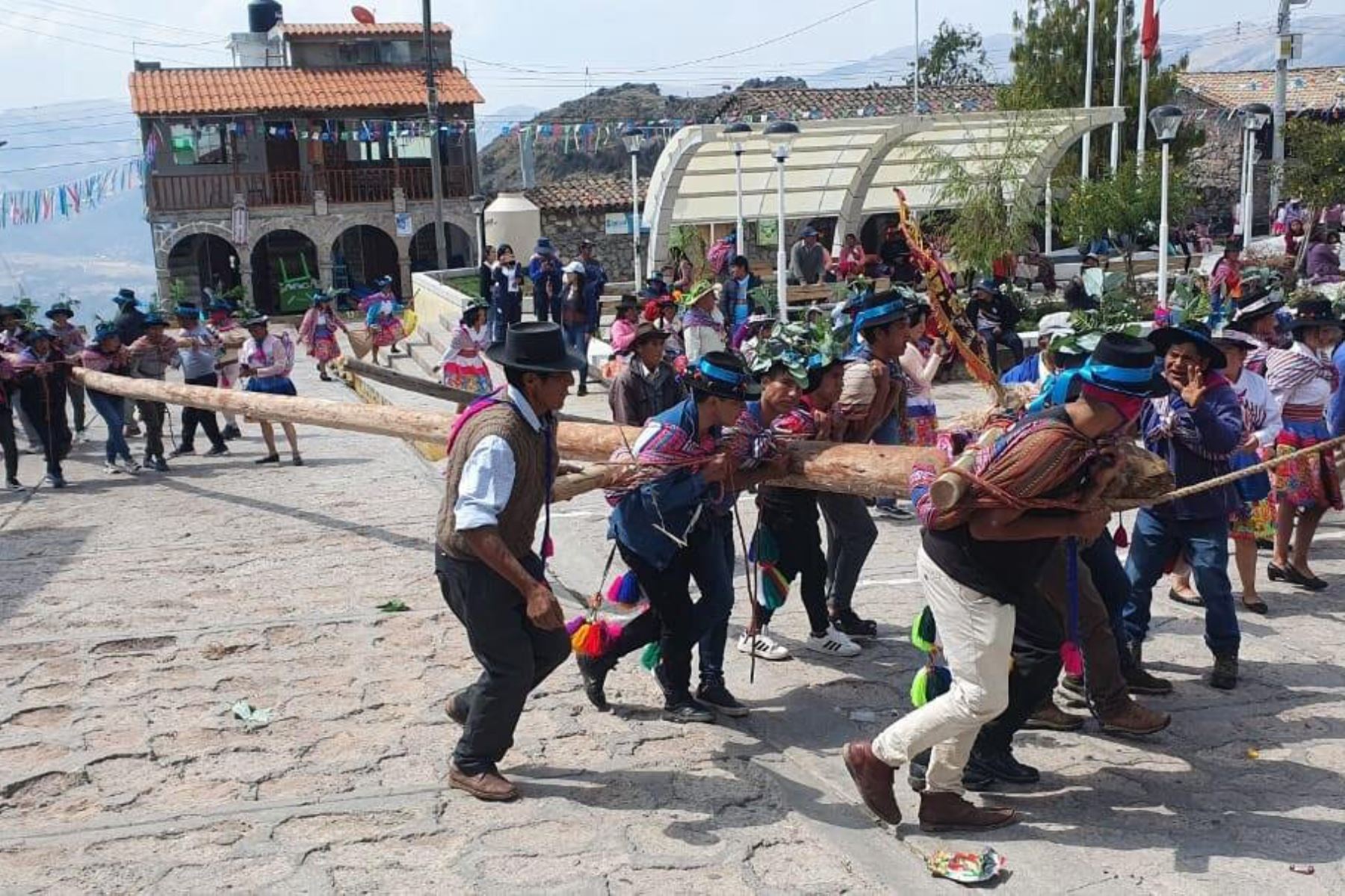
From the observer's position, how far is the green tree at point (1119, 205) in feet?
72.9

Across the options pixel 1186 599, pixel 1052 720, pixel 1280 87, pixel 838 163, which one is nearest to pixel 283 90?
pixel 838 163

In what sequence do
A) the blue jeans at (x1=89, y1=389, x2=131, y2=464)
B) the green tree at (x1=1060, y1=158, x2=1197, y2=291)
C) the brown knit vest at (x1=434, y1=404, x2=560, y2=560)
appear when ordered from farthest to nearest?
the green tree at (x1=1060, y1=158, x2=1197, y2=291)
the blue jeans at (x1=89, y1=389, x2=131, y2=464)
the brown knit vest at (x1=434, y1=404, x2=560, y2=560)

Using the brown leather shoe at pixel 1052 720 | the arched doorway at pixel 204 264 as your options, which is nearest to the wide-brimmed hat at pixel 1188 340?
the brown leather shoe at pixel 1052 720

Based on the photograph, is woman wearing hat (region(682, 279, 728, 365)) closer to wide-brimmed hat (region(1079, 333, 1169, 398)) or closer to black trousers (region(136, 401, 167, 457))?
black trousers (region(136, 401, 167, 457))

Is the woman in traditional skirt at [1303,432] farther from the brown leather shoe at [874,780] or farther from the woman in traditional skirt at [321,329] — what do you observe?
the woman in traditional skirt at [321,329]

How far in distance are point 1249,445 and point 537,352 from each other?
3988mm

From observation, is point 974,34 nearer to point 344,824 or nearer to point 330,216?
point 330,216

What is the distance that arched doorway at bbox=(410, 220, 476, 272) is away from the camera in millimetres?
39906

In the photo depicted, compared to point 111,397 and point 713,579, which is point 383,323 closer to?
point 111,397

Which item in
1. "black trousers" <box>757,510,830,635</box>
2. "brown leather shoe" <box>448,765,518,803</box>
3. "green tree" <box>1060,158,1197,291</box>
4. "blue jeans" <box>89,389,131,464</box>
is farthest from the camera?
"green tree" <box>1060,158,1197,291</box>

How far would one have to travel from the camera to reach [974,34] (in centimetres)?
5659

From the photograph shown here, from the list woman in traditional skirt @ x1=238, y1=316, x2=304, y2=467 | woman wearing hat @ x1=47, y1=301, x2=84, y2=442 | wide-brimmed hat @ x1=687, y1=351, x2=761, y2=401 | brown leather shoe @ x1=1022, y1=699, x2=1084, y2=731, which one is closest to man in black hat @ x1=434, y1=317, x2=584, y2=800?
wide-brimmed hat @ x1=687, y1=351, x2=761, y2=401

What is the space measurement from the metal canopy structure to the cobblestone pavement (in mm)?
16024

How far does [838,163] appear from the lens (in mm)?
26859
